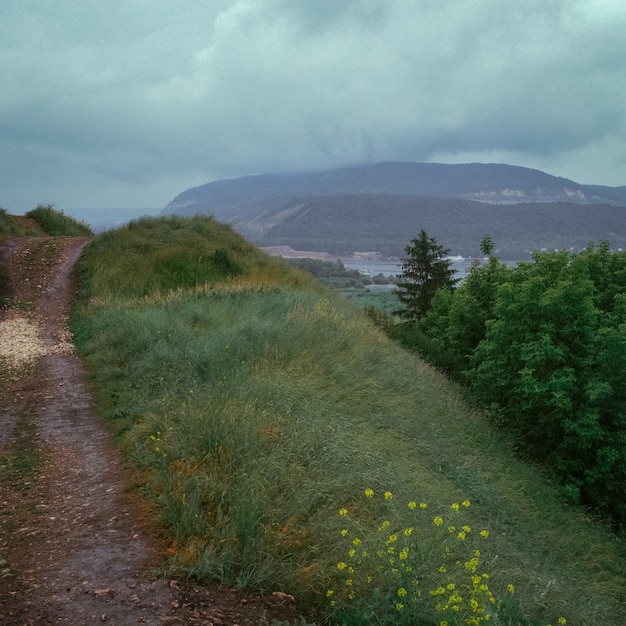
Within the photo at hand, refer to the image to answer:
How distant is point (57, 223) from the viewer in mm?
27812

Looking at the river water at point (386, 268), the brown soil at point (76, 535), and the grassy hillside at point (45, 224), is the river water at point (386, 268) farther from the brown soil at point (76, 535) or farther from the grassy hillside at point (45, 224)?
the brown soil at point (76, 535)

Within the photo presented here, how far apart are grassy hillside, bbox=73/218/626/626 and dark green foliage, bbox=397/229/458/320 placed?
835 inches

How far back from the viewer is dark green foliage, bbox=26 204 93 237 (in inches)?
1072

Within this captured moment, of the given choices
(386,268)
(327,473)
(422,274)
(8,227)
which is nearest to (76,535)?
(327,473)

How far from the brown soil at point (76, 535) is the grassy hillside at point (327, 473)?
21 cm

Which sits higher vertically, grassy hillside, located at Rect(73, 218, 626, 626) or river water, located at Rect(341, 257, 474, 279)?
river water, located at Rect(341, 257, 474, 279)

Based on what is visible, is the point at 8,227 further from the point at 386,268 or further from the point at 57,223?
the point at 386,268

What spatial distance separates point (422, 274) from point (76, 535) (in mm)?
33178

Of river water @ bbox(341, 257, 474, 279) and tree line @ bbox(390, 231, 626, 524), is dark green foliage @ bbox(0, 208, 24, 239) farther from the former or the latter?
river water @ bbox(341, 257, 474, 279)

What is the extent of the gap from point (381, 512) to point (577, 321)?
30.8 feet

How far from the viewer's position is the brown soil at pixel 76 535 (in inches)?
136

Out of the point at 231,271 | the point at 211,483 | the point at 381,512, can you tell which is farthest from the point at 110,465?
the point at 231,271

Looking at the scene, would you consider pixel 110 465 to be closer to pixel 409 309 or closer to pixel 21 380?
pixel 21 380

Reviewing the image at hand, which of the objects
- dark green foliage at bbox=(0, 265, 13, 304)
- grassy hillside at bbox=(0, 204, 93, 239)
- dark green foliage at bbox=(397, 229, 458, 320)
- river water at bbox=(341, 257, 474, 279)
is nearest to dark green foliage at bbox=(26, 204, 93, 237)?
grassy hillside at bbox=(0, 204, 93, 239)
